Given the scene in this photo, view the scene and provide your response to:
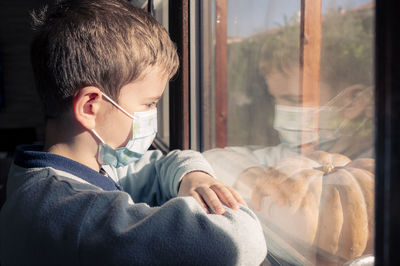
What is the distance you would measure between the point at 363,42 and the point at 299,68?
0.78 feet

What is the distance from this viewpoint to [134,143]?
0.93 m

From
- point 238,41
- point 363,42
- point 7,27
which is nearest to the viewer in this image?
point 363,42

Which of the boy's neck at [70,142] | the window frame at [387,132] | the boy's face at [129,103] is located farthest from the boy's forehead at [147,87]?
the window frame at [387,132]

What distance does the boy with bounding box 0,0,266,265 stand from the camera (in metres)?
0.60

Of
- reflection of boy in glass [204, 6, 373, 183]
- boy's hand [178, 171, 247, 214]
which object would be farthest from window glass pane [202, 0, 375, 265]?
boy's hand [178, 171, 247, 214]

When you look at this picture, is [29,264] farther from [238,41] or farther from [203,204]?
[238,41]

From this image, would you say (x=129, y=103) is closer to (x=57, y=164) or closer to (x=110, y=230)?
(x=57, y=164)

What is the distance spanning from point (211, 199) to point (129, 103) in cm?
29

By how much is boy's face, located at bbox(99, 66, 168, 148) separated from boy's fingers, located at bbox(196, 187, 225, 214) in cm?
23

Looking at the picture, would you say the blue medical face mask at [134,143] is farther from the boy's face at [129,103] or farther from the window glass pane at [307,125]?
the window glass pane at [307,125]

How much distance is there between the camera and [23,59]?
16.6 feet

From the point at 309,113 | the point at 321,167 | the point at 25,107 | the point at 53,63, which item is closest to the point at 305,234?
the point at 321,167

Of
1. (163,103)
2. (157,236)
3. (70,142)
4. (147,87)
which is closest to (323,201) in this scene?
(157,236)

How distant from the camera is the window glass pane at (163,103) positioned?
5.05 feet
